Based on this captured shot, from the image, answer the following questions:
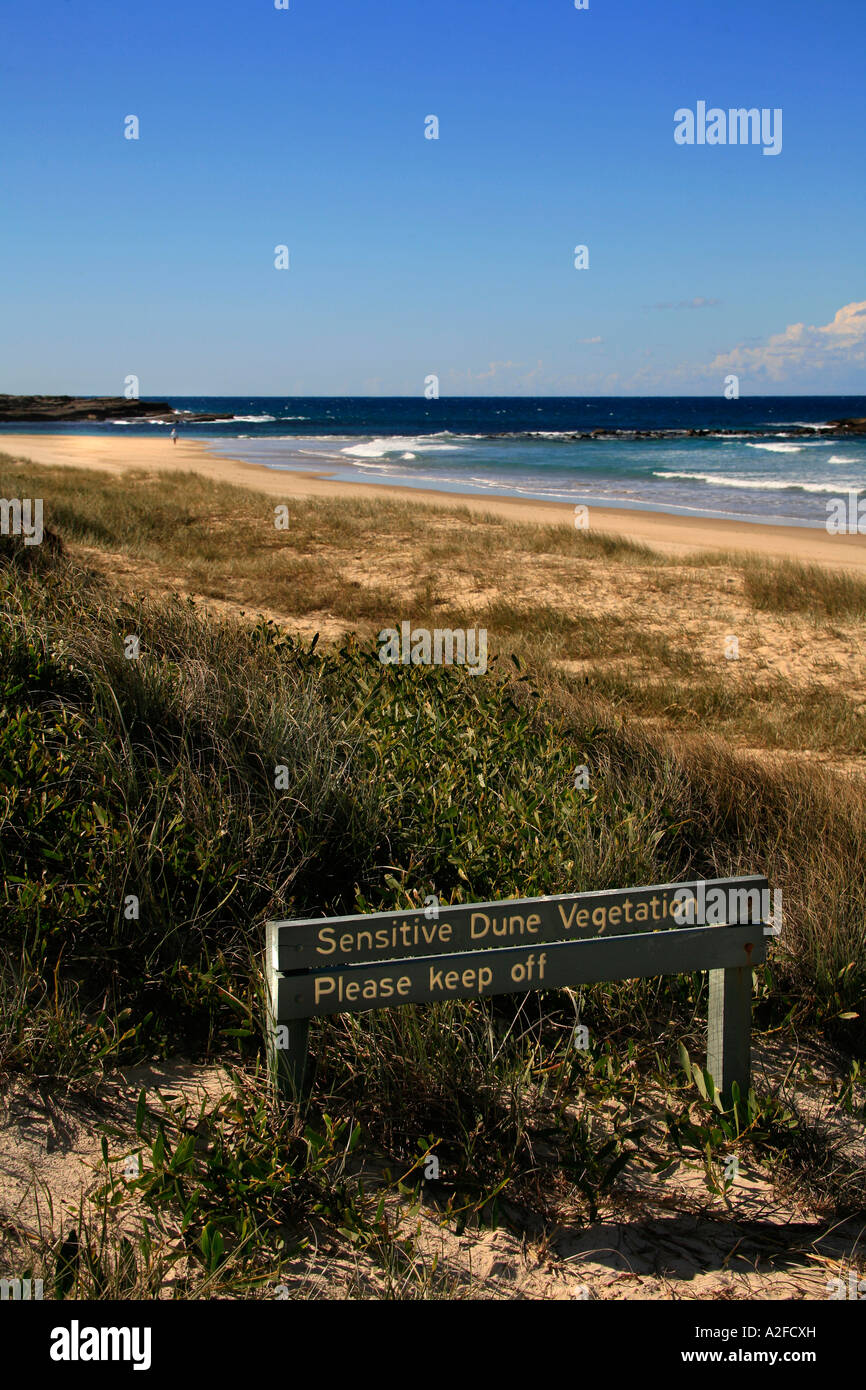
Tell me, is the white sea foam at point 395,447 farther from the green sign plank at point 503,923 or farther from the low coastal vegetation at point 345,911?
the green sign plank at point 503,923

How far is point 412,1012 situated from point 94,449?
1696 inches

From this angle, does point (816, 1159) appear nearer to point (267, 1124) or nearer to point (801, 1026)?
point (801, 1026)

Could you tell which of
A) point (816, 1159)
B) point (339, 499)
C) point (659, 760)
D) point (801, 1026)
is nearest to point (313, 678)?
point (659, 760)

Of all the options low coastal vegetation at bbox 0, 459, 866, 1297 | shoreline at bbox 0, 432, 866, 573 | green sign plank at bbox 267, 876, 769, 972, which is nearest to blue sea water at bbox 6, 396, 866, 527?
shoreline at bbox 0, 432, 866, 573

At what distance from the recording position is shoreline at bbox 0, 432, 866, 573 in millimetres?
17219

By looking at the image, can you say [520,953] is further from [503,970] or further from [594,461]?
[594,461]

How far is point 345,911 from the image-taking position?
3701 millimetres

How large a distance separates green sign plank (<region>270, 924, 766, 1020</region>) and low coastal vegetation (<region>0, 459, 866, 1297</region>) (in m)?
0.36

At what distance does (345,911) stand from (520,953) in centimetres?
127

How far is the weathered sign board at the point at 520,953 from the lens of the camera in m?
2.50

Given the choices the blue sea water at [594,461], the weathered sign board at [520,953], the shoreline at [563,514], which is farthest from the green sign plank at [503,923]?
the blue sea water at [594,461]

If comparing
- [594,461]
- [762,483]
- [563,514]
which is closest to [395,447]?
[594,461]

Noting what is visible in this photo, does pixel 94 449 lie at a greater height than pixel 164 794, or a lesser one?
greater

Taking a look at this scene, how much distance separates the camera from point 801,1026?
3412 mm
